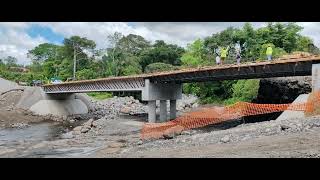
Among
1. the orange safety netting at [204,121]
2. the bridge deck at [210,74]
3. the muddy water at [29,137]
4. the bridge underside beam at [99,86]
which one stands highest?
the bridge deck at [210,74]

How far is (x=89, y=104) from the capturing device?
64500 millimetres

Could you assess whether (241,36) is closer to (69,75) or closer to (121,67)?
(121,67)

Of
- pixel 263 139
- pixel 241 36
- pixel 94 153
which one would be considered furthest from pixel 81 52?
pixel 263 139

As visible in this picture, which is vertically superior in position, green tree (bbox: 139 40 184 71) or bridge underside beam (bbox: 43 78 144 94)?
green tree (bbox: 139 40 184 71)

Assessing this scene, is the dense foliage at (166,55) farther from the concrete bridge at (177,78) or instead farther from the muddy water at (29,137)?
the muddy water at (29,137)

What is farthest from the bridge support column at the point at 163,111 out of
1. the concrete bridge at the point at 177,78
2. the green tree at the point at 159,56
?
the green tree at the point at 159,56

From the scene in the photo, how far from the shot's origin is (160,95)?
4300 cm

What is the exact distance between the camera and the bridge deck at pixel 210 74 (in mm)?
30145

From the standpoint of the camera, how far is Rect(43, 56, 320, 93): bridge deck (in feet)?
98.9

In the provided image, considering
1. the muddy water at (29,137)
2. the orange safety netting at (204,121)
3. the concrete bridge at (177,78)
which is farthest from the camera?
the concrete bridge at (177,78)

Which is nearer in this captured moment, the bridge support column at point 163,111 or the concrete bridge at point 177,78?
the concrete bridge at point 177,78

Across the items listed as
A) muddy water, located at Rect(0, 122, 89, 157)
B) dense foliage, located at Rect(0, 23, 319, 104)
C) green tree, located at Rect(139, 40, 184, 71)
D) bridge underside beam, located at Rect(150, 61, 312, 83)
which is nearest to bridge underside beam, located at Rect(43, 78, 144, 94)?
bridge underside beam, located at Rect(150, 61, 312, 83)

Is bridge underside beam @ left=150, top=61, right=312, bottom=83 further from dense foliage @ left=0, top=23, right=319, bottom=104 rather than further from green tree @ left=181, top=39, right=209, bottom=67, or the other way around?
green tree @ left=181, top=39, right=209, bottom=67
